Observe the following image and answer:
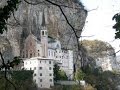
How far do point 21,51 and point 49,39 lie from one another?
5149 millimetres

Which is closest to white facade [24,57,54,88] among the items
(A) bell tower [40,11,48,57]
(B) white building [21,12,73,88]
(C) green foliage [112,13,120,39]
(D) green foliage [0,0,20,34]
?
(B) white building [21,12,73,88]

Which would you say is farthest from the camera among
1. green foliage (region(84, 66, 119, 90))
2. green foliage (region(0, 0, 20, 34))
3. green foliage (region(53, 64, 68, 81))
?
green foliage (region(53, 64, 68, 81))

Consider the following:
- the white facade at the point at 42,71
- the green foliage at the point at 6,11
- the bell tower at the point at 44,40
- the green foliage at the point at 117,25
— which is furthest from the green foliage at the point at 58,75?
the green foliage at the point at 6,11

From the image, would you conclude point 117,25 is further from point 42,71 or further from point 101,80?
point 101,80

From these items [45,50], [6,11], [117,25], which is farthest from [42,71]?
[6,11]

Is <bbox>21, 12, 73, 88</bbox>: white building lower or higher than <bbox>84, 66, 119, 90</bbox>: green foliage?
higher

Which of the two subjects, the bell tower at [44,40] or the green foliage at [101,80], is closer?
the green foliage at [101,80]

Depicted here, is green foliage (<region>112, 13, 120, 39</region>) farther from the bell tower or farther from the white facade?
the bell tower

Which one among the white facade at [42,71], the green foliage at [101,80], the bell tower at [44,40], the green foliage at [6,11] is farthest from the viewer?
the bell tower at [44,40]

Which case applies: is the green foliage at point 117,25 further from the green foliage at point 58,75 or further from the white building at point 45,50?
the white building at point 45,50

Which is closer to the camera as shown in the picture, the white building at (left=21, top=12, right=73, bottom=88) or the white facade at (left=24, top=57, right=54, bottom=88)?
the white facade at (left=24, top=57, right=54, bottom=88)

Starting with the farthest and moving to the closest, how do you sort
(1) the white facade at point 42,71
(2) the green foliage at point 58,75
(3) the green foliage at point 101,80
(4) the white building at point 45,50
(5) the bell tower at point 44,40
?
(4) the white building at point 45,50
(5) the bell tower at point 44,40
(2) the green foliage at point 58,75
(1) the white facade at point 42,71
(3) the green foliage at point 101,80

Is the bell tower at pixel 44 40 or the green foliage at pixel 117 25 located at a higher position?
the bell tower at pixel 44 40

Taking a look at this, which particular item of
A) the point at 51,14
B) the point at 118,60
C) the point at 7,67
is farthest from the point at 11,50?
the point at 7,67
